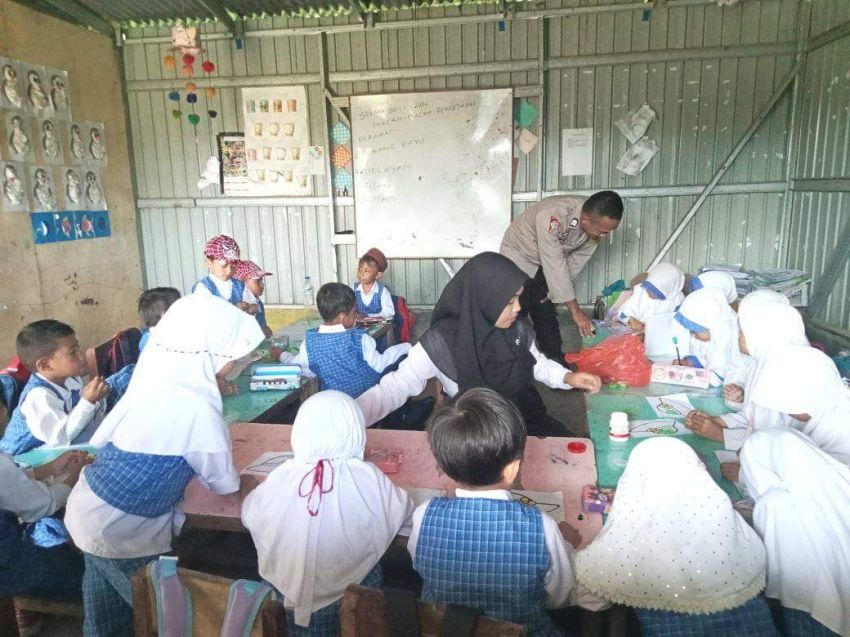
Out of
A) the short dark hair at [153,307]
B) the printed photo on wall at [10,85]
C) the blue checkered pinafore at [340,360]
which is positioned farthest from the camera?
the printed photo on wall at [10,85]

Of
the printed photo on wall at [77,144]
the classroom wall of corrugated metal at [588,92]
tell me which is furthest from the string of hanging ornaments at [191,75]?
the printed photo on wall at [77,144]

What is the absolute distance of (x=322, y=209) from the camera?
582cm

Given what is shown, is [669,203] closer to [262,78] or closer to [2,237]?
[262,78]

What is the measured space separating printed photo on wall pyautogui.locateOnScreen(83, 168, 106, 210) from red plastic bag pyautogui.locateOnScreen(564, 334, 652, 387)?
4736mm

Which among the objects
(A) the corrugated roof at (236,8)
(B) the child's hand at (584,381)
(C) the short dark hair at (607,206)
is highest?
(A) the corrugated roof at (236,8)

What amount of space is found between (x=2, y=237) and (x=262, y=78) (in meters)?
2.57

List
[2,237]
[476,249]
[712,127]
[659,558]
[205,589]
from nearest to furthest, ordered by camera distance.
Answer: [205,589], [659,558], [2,237], [712,127], [476,249]

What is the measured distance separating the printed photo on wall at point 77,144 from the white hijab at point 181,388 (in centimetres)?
447

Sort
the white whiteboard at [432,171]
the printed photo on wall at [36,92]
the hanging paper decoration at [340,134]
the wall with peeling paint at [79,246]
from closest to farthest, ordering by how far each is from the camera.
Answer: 1. the wall with peeling paint at [79,246]
2. the printed photo on wall at [36,92]
3. the white whiteboard at [432,171]
4. the hanging paper decoration at [340,134]

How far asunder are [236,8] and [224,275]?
2.85 meters

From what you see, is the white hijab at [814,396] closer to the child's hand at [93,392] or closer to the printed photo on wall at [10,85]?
the child's hand at [93,392]

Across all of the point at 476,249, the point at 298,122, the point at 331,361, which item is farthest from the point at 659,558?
the point at 298,122

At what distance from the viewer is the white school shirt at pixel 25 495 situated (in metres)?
1.77

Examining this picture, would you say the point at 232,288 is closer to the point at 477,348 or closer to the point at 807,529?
the point at 477,348
